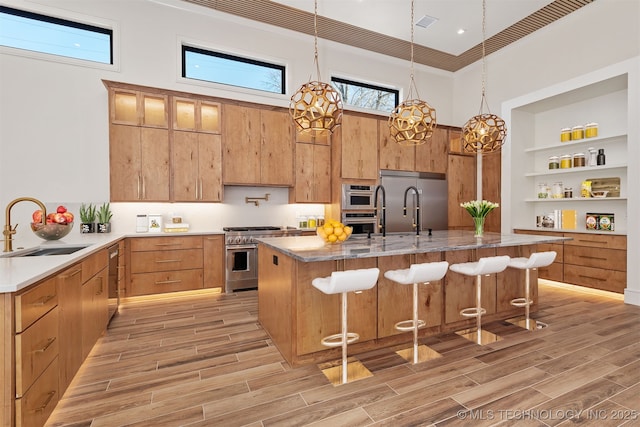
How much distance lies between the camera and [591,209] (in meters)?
4.95

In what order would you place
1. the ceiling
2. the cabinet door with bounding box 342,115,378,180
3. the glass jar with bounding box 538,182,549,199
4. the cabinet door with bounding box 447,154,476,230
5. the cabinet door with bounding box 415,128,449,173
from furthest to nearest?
the cabinet door with bounding box 447,154,476,230 < the cabinet door with bounding box 415,128,449,173 < the glass jar with bounding box 538,182,549,199 < the cabinet door with bounding box 342,115,378,180 < the ceiling

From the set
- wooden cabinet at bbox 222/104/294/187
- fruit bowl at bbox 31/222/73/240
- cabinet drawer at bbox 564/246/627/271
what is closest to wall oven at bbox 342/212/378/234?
wooden cabinet at bbox 222/104/294/187

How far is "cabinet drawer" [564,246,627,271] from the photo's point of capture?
4.19 metres

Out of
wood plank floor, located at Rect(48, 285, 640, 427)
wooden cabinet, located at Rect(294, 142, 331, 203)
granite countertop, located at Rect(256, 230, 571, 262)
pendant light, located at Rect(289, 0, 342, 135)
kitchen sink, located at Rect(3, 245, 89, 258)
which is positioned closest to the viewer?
wood plank floor, located at Rect(48, 285, 640, 427)

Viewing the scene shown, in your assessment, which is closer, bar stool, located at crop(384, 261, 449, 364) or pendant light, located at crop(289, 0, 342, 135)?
bar stool, located at crop(384, 261, 449, 364)

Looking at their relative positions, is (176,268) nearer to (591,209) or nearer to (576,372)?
(576,372)

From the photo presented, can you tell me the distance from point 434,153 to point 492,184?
1.23 m

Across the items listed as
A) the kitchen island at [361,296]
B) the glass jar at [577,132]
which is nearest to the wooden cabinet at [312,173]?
the kitchen island at [361,296]

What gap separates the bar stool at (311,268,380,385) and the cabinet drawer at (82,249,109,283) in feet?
5.51

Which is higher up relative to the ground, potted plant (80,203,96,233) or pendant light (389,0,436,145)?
pendant light (389,0,436,145)

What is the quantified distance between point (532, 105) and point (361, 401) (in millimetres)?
5598

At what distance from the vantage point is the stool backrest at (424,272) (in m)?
2.39

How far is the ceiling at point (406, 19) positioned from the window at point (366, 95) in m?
0.68

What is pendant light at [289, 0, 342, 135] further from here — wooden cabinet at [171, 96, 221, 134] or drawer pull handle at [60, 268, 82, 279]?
wooden cabinet at [171, 96, 221, 134]
